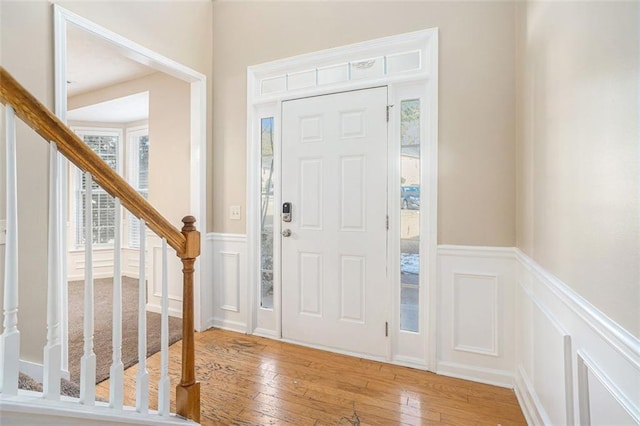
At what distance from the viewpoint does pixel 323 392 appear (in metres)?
2.04

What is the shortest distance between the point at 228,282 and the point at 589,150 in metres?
2.84

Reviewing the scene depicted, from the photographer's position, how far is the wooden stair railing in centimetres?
100

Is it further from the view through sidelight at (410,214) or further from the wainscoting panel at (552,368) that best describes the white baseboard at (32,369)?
the wainscoting panel at (552,368)

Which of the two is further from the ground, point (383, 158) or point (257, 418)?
point (383, 158)

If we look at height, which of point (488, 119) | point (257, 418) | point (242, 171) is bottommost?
point (257, 418)

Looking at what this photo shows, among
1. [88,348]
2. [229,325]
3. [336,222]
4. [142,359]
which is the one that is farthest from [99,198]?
[88,348]

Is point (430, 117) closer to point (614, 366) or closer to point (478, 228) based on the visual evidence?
point (478, 228)

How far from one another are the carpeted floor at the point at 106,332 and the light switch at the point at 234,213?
1.17 meters

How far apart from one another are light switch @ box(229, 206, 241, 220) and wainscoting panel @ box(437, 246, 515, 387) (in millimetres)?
1836

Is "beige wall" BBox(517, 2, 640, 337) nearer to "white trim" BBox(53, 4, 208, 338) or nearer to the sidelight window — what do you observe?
the sidelight window

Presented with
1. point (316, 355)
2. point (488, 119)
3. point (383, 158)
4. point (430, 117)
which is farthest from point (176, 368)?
point (488, 119)

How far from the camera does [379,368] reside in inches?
92.3

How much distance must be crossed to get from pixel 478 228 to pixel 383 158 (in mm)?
844

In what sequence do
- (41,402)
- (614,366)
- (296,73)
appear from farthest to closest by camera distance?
(296,73)
(41,402)
(614,366)
